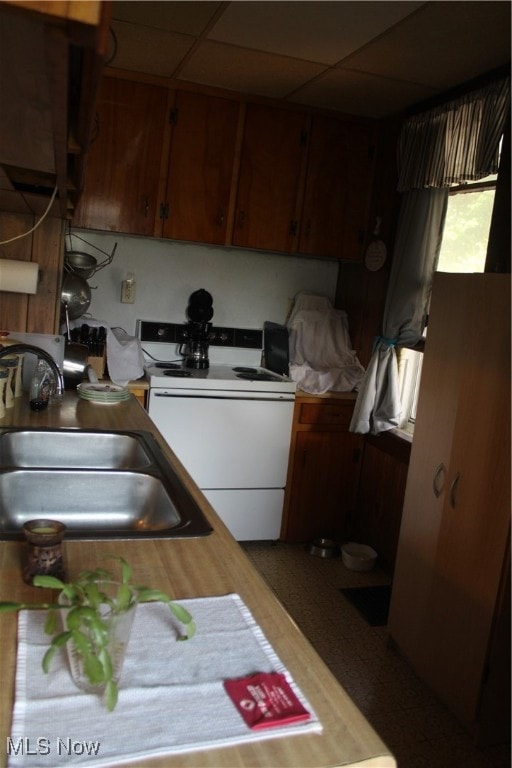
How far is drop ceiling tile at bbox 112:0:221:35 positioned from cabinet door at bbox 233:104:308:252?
0.91m

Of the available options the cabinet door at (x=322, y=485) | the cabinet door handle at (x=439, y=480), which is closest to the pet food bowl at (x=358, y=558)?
the cabinet door at (x=322, y=485)

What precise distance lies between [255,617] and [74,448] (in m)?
→ 1.22

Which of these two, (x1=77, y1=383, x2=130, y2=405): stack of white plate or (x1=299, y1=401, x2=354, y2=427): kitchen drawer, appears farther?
(x1=299, y1=401, x2=354, y2=427): kitchen drawer

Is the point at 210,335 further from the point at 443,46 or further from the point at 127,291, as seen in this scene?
the point at 443,46

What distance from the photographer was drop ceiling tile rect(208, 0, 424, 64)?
88.4 inches

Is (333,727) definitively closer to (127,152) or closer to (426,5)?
(426,5)

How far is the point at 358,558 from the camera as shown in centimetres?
333

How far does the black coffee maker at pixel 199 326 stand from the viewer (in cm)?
374

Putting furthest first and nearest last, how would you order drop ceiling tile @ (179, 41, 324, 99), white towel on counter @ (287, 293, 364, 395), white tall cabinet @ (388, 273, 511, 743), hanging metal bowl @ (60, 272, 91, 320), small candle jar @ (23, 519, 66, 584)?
white towel on counter @ (287, 293, 364, 395), hanging metal bowl @ (60, 272, 91, 320), drop ceiling tile @ (179, 41, 324, 99), white tall cabinet @ (388, 273, 511, 743), small candle jar @ (23, 519, 66, 584)

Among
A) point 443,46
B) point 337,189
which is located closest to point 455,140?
point 443,46

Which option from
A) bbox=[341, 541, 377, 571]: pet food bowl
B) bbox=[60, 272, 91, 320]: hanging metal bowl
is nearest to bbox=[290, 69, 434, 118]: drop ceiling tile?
bbox=[60, 272, 91, 320]: hanging metal bowl

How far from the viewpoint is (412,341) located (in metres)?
3.24

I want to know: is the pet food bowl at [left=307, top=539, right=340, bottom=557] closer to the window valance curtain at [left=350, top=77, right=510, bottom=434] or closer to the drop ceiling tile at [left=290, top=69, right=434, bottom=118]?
the window valance curtain at [left=350, top=77, right=510, bottom=434]

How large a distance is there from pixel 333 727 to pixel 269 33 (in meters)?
2.56
